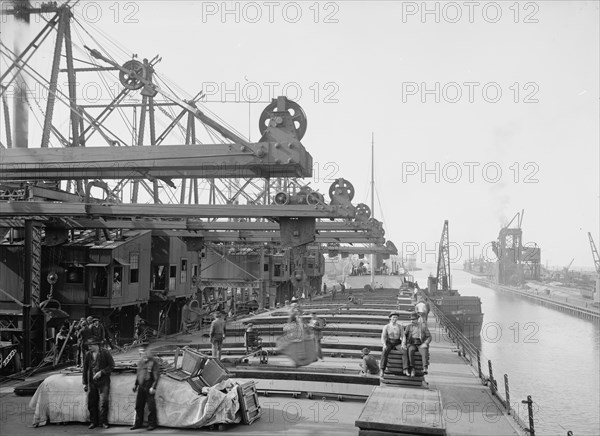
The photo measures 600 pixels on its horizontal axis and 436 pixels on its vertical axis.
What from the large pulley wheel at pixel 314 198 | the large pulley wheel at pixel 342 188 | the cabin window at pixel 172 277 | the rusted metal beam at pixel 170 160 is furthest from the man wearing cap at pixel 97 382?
the cabin window at pixel 172 277

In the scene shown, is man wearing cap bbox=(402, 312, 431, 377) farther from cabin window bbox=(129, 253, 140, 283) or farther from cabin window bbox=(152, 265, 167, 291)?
cabin window bbox=(152, 265, 167, 291)

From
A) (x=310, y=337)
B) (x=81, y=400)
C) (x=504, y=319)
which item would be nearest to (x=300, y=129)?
(x=310, y=337)

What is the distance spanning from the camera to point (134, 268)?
81.4ft

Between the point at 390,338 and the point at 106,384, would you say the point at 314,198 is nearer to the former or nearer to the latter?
the point at 390,338

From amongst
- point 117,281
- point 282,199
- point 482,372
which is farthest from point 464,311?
point 282,199

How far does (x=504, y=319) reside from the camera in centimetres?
9156

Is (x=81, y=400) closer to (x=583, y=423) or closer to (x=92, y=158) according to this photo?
(x=92, y=158)

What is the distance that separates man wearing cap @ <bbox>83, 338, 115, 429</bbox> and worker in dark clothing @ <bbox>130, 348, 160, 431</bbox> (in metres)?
0.62

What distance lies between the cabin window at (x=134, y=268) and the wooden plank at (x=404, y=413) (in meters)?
18.0

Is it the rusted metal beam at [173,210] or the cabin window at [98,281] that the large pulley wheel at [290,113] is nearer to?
the rusted metal beam at [173,210]

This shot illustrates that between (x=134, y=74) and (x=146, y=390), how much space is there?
295 inches

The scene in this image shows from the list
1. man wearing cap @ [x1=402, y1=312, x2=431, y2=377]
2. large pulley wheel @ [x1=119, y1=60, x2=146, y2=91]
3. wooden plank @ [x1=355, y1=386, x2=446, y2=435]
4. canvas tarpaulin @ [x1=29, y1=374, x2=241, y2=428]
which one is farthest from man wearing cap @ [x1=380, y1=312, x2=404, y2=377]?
large pulley wheel @ [x1=119, y1=60, x2=146, y2=91]

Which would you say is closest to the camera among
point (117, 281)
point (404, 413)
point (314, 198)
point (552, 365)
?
point (404, 413)

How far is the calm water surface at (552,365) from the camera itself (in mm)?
35344
